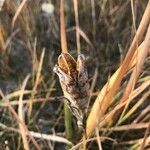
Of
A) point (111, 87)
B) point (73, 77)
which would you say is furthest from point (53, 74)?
point (73, 77)

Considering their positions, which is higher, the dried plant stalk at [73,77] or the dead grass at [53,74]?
the dried plant stalk at [73,77]

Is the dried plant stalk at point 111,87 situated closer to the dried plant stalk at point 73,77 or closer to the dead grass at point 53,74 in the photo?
the dead grass at point 53,74

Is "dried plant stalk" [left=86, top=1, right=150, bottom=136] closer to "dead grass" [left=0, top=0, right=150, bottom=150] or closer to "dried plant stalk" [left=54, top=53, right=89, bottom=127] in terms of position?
"dead grass" [left=0, top=0, right=150, bottom=150]

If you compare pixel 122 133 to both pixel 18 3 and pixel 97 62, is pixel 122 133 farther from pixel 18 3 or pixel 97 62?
pixel 18 3

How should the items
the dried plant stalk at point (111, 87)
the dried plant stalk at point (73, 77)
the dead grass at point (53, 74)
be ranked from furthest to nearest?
1. the dead grass at point (53, 74)
2. the dried plant stalk at point (111, 87)
3. the dried plant stalk at point (73, 77)

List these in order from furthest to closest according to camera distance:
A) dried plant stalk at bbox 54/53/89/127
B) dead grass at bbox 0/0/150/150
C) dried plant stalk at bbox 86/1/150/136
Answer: dead grass at bbox 0/0/150/150, dried plant stalk at bbox 86/1/150/136, dried plant stalk at bbox 54/53/89/127

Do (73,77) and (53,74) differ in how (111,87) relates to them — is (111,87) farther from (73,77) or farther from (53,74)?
(53,74)

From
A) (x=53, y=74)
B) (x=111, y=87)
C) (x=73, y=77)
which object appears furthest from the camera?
A: (x=53, y=74)

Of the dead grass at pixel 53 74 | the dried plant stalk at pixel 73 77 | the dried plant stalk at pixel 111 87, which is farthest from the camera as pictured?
the dead grass at pixel 53 74

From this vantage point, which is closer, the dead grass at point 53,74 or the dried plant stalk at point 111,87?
the dried plant stalk at point 111,87

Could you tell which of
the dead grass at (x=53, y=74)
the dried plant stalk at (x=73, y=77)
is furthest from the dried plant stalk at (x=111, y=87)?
the dried plant stalk at (x=73, y=77)

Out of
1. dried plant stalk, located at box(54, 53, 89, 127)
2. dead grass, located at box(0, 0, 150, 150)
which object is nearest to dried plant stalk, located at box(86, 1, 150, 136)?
dead grass, located at box(0, 0, 150, 150)
